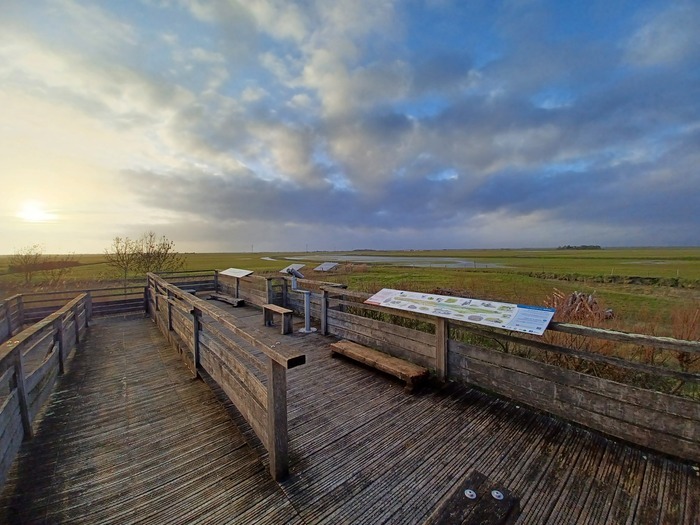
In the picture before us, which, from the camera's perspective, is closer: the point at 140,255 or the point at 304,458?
the point at 304,458

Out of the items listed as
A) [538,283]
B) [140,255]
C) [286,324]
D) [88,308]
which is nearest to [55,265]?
[140,255]

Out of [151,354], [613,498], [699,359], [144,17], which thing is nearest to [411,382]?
[613,498]

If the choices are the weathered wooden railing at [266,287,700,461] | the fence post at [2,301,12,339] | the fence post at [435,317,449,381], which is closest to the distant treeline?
the fence post at [2,301,12,339]

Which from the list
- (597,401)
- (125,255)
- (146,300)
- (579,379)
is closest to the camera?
(597,401)

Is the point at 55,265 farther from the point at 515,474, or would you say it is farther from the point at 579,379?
the point at 579,379

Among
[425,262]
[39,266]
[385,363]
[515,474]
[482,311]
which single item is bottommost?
[425,262]

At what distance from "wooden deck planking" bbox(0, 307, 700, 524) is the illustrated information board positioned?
3.73 feet

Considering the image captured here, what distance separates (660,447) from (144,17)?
436 inches

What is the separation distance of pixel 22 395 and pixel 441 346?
490 centimetres

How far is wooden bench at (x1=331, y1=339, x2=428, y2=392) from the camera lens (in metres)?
4.06

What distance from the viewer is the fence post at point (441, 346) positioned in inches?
169

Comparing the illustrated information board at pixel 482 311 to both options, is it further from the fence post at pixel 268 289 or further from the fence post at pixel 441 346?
the fence post at pixel 268 289

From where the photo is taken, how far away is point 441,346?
436 cm

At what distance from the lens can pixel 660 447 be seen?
2.80 m
